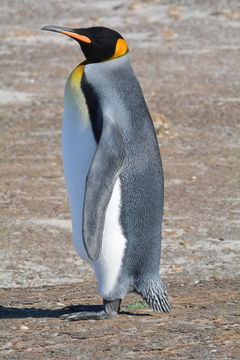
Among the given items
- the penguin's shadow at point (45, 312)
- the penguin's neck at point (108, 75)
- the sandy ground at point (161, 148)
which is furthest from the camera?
the sandy ground at point (161, 148)

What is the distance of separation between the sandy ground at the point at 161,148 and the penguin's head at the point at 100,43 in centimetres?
138

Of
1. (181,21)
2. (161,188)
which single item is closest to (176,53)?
(181,21)

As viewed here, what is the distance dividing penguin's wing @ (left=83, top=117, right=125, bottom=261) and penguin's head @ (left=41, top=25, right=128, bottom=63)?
377 millimetres

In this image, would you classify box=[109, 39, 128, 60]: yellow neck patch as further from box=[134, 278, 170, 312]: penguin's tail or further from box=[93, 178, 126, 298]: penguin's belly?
box=[134, 278, 170, 312]: penguin's tail

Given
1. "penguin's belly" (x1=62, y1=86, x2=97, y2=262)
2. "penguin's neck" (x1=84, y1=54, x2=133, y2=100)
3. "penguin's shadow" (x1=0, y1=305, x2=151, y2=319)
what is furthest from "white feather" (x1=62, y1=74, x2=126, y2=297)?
"penguin's shadow" (x1=0, y1=305, x2=151, y2=319)

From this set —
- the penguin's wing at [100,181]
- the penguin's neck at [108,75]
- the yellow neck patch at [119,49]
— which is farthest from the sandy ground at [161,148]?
the yellow neck patch at [119,49]

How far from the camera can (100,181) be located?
5.12 m

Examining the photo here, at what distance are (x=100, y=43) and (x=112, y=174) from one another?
2.26ft

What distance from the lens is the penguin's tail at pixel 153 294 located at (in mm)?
5359

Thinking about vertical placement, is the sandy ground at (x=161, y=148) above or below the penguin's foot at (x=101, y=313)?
below

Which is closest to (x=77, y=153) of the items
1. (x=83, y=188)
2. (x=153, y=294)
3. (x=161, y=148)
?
(x=83, y=188)

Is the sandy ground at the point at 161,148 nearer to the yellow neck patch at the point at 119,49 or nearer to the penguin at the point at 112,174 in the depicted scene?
the penguin at the point at 112,174

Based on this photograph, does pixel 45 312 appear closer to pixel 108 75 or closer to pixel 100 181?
pixel 100 181

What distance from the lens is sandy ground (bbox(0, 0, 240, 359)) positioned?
22.9ft
